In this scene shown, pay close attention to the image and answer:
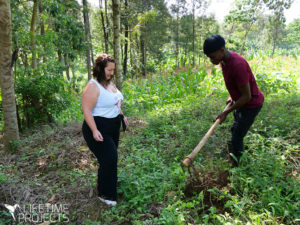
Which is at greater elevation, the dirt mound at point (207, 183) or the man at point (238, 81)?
the man at point (238, 81)

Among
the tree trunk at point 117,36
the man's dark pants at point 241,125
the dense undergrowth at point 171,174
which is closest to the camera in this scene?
the dense undergrowth at point 171,174

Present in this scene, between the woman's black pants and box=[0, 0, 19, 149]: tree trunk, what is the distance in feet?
7.60

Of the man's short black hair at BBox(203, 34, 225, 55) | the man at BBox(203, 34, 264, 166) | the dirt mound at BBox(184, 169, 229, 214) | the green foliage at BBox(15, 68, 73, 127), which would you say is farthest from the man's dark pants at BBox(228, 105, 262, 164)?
the green foliage at BBox(15, 68, 73, 127)

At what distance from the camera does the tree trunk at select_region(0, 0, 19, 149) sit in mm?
3564

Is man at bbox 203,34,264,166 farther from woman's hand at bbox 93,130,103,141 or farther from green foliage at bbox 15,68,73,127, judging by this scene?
green foliage at bbox 15,68,73,127

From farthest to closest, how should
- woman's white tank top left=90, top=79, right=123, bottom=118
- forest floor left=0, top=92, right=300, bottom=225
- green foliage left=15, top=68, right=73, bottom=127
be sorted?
green foliage left=15, top=68, right=73, bottom=127, forest floor left=0, top=92, right=300, bottom=225, woman's white tank top left=90, top=79, right=123, bottom=118

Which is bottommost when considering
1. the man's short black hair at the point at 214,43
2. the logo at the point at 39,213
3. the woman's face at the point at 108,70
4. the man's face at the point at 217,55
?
the logo at the point at 39,213

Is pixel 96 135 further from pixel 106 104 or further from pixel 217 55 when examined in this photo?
pixel 217 55

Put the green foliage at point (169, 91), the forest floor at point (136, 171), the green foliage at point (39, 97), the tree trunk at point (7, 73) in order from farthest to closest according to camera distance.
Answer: the green foliage at point (169, 91) → the green foliage at point (39, 97) → the tree trunk at point (7, 73) → the forest floor at point (136, 171)

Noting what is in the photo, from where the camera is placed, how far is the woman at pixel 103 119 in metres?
2.36

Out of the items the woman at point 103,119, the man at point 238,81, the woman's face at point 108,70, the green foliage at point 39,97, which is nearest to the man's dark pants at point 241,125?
the man at point 238,81

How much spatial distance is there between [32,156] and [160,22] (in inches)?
553

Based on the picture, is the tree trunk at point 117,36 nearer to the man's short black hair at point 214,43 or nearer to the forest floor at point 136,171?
the forest floor at point 136,171

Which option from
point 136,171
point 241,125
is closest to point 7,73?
point 136,171
